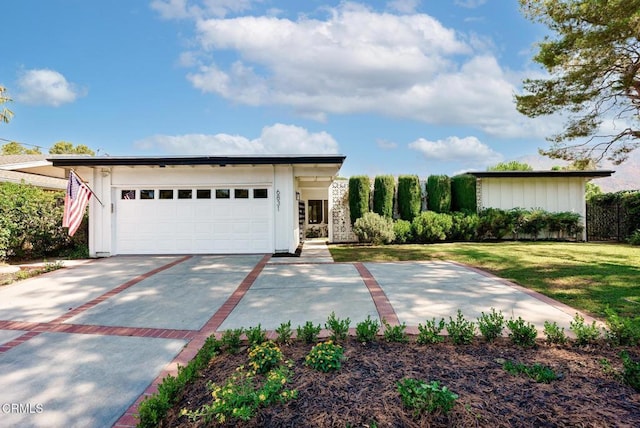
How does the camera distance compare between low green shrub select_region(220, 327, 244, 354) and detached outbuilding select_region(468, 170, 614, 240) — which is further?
detached outbuilding select_region(468, 170, 614, 240)

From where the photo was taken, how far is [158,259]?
955cm

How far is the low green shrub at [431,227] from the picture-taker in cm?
1348

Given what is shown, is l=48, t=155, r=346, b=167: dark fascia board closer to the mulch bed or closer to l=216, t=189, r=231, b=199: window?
l=216, t=189, r=231, b=199: window

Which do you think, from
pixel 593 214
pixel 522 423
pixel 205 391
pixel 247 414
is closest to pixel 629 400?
pixel 522 423

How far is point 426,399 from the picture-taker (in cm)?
223

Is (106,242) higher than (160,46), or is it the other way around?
(160,46)

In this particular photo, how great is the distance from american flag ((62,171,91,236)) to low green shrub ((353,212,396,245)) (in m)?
9.26

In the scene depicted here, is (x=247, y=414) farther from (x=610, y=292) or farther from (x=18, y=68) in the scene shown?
(x=18, y=68)

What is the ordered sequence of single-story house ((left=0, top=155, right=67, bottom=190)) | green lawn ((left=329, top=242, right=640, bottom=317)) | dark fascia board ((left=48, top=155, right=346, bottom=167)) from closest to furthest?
green lawn ((left=329, top=242, right=640, bottom=317)), dark fascia board ((left=48, top=155, right=346, bottom=167)), single-story house ((left=0, top=155, right=67, bottom=190))

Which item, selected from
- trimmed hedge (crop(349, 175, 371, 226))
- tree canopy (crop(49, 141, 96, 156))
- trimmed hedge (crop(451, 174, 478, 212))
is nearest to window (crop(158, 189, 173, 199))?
trimmed hedge (crop(349, 175, 371, 226))

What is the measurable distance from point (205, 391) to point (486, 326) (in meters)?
3.01

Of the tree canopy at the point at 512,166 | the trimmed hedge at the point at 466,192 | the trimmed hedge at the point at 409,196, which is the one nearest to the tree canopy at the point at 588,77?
the trimmed hedge at the point at 466,192

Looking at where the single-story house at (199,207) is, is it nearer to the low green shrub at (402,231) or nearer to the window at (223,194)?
the window at (223,194)

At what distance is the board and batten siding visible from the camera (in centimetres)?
1473
